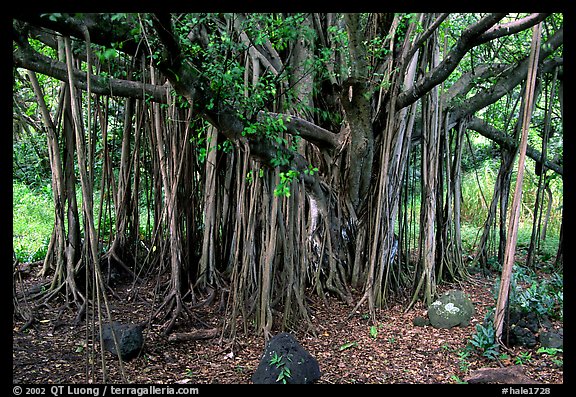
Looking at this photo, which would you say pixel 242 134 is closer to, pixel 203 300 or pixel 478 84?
pixel 203 300

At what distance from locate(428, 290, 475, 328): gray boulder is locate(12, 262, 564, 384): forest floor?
61 millimetres

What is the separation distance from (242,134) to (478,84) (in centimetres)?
327

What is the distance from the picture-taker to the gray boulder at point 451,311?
3.86 metres

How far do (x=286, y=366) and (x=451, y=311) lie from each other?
1.75 meters

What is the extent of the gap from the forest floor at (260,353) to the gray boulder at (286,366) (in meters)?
0.17

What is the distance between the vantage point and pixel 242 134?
3.14 metres

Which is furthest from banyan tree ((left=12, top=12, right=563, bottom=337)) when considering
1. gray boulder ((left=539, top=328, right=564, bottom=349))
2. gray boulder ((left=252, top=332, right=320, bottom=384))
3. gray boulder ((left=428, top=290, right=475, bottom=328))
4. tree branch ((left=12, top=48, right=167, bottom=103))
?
gray boulder ((left=539, top=328, right=564, bottom=349))

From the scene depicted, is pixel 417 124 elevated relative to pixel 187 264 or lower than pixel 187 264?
elevated

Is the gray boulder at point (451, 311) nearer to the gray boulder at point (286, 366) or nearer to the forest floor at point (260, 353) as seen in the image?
the forest floor at point (260, 353)

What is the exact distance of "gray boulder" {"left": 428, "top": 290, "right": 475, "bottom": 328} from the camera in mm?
3863

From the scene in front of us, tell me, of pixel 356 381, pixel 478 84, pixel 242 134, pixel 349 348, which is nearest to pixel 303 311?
pixel 349 348

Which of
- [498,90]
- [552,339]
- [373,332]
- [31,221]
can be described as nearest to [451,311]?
[373,332]

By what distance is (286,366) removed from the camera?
2795mm

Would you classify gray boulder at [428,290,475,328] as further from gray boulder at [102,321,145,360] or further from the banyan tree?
gray boulder at [102,321,145,360]
